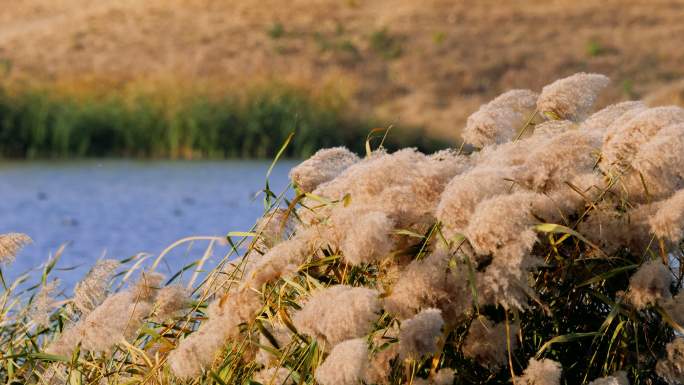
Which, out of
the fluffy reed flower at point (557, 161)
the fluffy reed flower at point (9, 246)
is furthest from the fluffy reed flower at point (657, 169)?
the fluffy reed flower at point (9, 246)

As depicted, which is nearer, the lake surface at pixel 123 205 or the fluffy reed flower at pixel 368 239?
the fluffy reed flower at pixel 368 239

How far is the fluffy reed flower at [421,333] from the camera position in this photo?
6.89 ft

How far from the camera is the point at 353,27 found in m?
31.4

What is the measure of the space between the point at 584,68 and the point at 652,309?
25.8 metres

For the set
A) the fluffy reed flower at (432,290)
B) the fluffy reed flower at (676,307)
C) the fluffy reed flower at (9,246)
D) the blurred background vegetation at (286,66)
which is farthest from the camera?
the blurred background vegetation at (286,66)

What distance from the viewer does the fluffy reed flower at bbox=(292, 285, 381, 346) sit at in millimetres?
1985

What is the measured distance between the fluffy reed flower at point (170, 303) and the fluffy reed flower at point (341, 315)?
2.70ft

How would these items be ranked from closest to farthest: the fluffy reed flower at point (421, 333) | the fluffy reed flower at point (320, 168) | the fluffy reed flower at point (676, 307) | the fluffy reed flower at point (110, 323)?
the fluffy reed flower at point (421, 333)
the fluffy reed flower at point (676, 307)
the fluffy reed flower at point (110, 323)
the fluffy reed flower at point (320, 168)

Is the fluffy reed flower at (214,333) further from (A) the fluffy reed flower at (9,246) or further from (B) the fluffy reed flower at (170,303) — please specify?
(A) the fluffy reed flower at (9,246)

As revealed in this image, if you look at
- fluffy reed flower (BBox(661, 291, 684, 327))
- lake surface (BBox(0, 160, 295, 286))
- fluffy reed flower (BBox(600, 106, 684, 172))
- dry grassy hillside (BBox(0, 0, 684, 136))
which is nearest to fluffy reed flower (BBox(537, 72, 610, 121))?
fluffy reed flower (BBox(600, 106, 684, 172))

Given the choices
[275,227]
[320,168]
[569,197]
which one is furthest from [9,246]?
[569,197]

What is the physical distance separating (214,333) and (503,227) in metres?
0.69

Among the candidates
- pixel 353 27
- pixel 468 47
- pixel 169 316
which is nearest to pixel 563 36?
pixel 468 47

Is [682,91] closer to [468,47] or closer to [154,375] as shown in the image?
[468,47]
